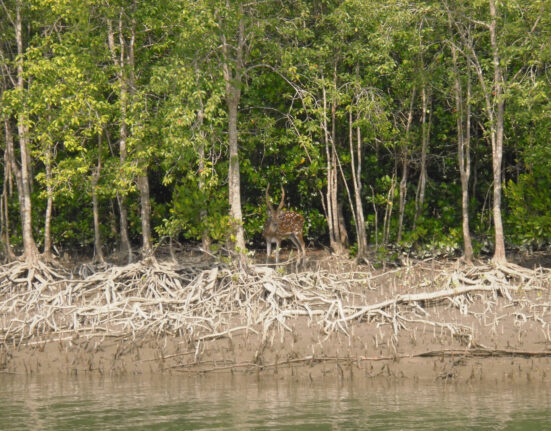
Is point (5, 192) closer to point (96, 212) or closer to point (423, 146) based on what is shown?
point (96, 212)

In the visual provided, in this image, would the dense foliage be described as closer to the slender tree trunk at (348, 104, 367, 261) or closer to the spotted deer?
the slender tree trunk at (348, 104, 367, 261)

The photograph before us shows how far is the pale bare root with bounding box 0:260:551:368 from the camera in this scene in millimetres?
15320

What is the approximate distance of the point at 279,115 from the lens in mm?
20047

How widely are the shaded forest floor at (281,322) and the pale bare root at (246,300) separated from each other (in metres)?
0.02

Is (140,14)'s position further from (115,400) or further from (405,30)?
(115,400)

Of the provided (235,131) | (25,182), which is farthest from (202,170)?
(25,182)

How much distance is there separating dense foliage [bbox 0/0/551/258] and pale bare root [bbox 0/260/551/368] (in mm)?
1206

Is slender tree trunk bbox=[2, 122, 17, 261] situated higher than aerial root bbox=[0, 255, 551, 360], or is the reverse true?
slender tree trunk bbox=[2, 122, 17, 261]

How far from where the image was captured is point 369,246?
1972 centimetres

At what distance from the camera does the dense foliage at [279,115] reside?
1656cm

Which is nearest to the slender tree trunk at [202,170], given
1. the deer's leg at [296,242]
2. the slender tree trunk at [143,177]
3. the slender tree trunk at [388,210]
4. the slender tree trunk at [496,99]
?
the slender tree trunk at [143,177]

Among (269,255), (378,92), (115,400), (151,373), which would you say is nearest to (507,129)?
(378,92)

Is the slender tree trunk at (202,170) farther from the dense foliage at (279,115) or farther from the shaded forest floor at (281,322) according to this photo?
the shaded forest floor at (281,322)

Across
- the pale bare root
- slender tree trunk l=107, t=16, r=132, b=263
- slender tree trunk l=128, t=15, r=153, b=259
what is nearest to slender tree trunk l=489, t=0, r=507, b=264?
the pale bare root
